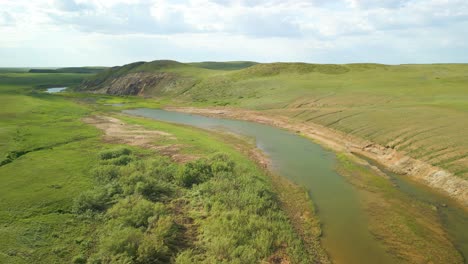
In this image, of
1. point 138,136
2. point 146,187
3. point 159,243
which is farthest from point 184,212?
point 138,136

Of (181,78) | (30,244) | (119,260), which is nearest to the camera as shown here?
(119,260)

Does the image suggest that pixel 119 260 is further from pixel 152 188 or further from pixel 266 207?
pixel 266 207

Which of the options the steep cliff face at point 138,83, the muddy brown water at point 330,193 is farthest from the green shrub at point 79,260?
the steep cliff face at point 138,83

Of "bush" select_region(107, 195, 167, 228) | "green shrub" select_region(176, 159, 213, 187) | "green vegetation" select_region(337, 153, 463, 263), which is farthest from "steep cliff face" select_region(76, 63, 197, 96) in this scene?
"bush" select_region(107, 195, 167, 228)

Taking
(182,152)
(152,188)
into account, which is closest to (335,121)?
(182,152)

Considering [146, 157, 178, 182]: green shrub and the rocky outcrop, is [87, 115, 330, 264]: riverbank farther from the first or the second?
the rocky outcrop

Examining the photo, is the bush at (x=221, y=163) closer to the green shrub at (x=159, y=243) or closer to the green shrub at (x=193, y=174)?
the green shrub at (x=193, y=174)

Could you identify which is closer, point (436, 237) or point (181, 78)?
point (436, 237)

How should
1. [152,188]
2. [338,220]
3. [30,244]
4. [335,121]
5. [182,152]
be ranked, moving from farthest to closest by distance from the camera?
[335,121]
[182,152]
[152,188]
[338,220]
[30,244]
